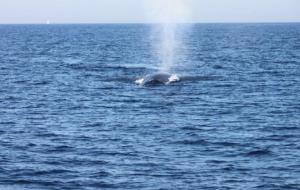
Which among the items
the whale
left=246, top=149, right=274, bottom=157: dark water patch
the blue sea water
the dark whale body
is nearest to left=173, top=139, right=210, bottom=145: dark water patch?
the blue sea water

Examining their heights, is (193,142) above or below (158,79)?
below

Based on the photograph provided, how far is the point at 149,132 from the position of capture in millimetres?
54344

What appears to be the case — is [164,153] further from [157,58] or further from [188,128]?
[157,58]

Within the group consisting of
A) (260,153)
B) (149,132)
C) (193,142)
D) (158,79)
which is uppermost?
(158,79)

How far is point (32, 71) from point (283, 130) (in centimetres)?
5694

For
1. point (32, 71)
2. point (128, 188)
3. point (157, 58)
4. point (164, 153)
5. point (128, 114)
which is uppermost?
point (157, 58)

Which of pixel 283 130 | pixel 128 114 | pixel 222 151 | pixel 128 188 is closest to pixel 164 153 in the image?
pixel 222 151

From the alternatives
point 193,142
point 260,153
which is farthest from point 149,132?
point 260,153

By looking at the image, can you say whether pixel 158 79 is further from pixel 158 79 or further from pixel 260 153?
pixel 260 153

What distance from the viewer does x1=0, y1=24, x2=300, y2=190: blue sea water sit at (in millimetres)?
41531

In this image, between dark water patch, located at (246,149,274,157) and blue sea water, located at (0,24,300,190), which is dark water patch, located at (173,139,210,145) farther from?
dark water patch, located at (246,149,274,157)

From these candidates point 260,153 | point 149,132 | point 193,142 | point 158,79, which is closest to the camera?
point 260,153

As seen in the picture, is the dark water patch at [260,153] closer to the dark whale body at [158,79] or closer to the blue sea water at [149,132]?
the blue sea water at [149,132]

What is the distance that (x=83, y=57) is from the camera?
138 metres
